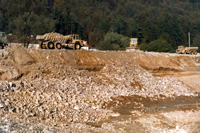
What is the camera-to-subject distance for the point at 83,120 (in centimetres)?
949

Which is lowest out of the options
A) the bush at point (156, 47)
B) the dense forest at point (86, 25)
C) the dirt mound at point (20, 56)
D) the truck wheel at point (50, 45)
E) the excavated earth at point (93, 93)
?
the excavated earth at point (93, 93)

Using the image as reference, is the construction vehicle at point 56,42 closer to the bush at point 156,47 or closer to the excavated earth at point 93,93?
the excavated earth at point 93,93

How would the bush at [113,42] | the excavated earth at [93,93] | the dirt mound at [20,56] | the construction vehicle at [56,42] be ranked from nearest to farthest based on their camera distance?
the excavated earth at [93,93] → the dirt mound at [20,56] → the construction vehicle at [56,42] → the bush at [113,42]

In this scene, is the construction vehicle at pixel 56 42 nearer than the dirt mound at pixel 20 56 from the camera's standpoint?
No

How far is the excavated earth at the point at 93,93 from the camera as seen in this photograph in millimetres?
9031

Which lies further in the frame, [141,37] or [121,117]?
[141,37]

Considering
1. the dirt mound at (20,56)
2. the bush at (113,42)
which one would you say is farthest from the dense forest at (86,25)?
the dirt mound at (20,56)

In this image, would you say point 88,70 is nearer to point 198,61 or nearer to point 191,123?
point 191,123

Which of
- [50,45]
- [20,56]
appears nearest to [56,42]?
[50,45]

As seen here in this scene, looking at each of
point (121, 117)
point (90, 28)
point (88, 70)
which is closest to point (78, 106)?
point (121, 117)

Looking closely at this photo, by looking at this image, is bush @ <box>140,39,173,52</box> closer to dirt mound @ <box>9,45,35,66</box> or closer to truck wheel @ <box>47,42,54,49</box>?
truck wheel @ <box>47,42,54,49</box>

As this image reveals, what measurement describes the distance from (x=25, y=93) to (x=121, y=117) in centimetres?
464

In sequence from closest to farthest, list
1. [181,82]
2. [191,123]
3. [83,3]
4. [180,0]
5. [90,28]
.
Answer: [191,123] → [181,82] → [90,28] → [83,3] → [180,0]

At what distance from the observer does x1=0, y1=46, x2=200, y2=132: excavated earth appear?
9.03 m
